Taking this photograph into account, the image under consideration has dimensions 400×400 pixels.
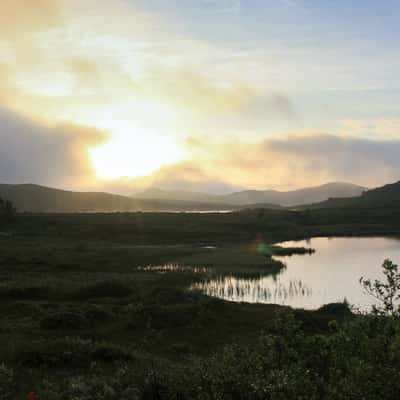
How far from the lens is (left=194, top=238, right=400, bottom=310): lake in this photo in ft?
166

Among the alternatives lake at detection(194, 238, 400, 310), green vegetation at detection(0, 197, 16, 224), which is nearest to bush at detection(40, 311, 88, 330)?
lake at detection(194, 238, 400, 310)

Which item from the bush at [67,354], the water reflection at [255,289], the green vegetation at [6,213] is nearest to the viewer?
the bush at [67,354]

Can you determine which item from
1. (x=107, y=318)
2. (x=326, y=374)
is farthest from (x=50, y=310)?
(x=326, y=374)

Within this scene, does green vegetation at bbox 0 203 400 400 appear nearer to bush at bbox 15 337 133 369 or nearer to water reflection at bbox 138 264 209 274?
bush at bbox 15 337 133 369

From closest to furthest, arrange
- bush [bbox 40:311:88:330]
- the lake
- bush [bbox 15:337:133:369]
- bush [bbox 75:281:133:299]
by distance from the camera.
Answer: bush [bbox 15:337:133:369] < bush [bbox 40:311:88:330] < bush [bbox 75:281:133:299] < the lake

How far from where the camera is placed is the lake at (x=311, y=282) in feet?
166

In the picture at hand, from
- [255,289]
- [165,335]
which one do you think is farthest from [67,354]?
[255,289]

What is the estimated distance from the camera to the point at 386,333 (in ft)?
38.0

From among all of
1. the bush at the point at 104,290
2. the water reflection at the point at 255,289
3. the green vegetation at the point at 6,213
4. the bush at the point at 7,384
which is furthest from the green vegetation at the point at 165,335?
the green vegetation at the point at 6,213

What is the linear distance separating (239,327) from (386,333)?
24.5m

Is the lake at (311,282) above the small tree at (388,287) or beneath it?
beneath

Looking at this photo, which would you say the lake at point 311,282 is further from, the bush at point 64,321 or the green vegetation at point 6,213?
the green vegetation at point 6,213

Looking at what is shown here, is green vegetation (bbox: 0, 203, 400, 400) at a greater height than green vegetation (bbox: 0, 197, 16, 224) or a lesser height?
lesser

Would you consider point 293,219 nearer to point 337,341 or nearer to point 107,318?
point 107,318
